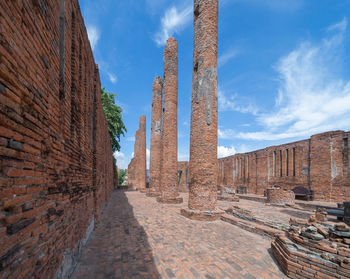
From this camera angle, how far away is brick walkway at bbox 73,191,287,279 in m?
3.17

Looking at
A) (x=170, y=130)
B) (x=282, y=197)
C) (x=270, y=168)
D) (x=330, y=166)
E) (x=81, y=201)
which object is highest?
(x=170, y=130)

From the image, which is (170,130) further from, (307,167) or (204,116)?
(307,167)

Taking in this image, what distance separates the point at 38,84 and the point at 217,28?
782cm

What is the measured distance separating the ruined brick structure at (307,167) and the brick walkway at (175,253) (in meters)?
13.9

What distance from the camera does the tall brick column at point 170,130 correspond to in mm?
11320

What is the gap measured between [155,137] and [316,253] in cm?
1298

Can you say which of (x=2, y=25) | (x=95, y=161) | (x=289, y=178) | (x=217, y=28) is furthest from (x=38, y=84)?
(x=289, y=178)

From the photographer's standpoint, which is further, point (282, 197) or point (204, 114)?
point (282, 197)

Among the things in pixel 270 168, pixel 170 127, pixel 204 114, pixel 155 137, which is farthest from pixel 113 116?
pixel 270 168

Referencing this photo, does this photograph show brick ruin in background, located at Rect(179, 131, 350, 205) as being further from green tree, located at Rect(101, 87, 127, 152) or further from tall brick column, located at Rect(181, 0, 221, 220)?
tall brick column, located at Rect(181, 0, 221, 220)

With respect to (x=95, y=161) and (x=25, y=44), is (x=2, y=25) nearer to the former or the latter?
(x=25, y=44)

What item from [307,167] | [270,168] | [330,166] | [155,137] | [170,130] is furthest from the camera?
[270,168]

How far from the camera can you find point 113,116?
18062 millimetres

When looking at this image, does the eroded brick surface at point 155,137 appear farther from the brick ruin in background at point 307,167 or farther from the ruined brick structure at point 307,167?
the ruined brick structure at point 307,167
